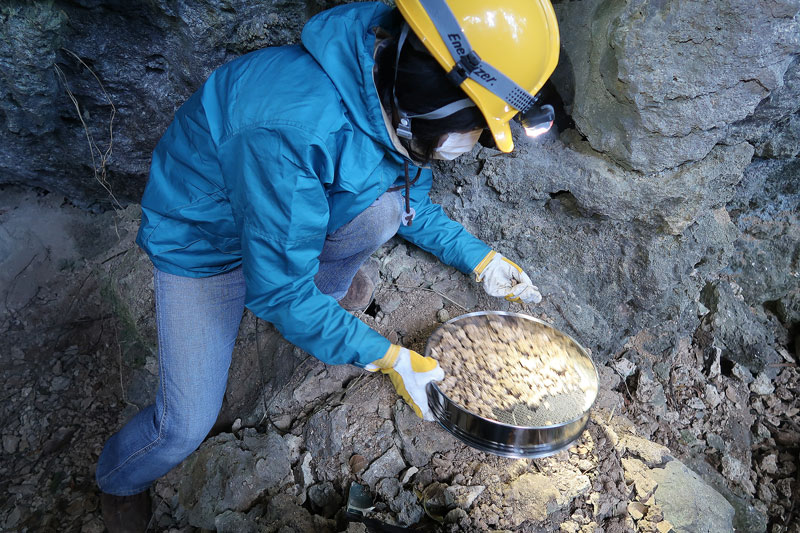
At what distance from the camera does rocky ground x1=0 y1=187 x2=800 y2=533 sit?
1.66m

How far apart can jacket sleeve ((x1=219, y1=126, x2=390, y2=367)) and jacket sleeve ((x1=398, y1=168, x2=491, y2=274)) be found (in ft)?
2.20

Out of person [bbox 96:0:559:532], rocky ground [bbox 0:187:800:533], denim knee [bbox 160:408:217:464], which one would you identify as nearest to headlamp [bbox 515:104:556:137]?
person [bbox 96:0:559:532]

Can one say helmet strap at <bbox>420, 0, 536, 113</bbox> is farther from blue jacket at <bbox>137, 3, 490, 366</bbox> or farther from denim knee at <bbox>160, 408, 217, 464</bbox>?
denim knee at <bbox>160, 408, 217, 464</bbox>

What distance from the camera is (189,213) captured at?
5.08 feet

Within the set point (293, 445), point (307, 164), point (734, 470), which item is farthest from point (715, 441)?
point (307, 164)

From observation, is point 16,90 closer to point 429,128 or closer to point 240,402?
point 240,402

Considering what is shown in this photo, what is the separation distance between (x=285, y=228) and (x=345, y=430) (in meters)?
0.84

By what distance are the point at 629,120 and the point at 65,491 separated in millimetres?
2973

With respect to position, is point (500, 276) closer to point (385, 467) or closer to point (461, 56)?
point (385, 467)

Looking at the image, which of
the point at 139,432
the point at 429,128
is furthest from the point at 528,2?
the point at 139,432

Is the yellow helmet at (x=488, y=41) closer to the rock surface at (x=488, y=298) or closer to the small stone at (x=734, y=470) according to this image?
the rock surface at (x=488, y=298)

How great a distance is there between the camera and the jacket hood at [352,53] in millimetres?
1370

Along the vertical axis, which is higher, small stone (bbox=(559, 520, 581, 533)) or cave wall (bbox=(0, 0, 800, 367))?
cave wall (bbox=(0, 0, 800, 367))

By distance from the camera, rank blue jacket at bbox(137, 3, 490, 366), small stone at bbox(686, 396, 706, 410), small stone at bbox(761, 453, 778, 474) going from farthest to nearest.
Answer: small stone at bbox(686, 396, 706, 410) < small stone at bbox(761, 453, 778, 474) < blue jacket at bbox(137, 3, 490, 366)
